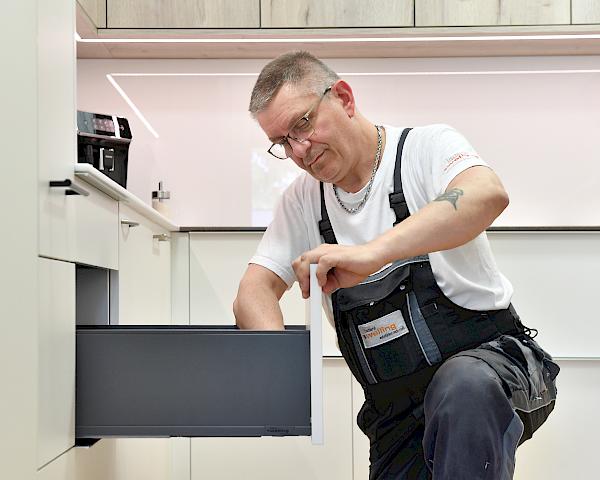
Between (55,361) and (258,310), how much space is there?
0.49m

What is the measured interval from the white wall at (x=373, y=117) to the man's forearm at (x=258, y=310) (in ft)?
5.04

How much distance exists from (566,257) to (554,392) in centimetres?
137

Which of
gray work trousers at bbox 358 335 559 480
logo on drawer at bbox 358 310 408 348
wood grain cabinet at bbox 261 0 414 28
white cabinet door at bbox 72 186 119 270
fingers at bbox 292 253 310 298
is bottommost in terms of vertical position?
gray work trousers at bbox 358 335 559 480

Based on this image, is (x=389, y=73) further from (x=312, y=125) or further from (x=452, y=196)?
(x=452, y=196)

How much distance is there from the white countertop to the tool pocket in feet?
1.68

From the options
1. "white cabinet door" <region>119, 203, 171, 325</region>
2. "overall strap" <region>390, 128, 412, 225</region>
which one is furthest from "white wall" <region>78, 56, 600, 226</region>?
"overall strap" <region>390, 128, 412, 225</region>

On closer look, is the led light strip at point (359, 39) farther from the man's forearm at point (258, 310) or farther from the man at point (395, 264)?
the man's forearm at point (258, 310)

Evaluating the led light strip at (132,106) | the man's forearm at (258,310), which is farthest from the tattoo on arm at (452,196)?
the led light strip at (132,106)

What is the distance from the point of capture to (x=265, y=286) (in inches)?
75.0

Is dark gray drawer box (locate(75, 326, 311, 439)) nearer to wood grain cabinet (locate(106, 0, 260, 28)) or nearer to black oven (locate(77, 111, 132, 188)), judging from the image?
black oven (locate(77, 111, 132, 188))

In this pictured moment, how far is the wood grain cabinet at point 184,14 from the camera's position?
3080 mm

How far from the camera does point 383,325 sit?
175 centimetres

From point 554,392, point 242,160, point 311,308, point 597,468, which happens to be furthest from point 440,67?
point 311,308

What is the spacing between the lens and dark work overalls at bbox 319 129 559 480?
138 cm
